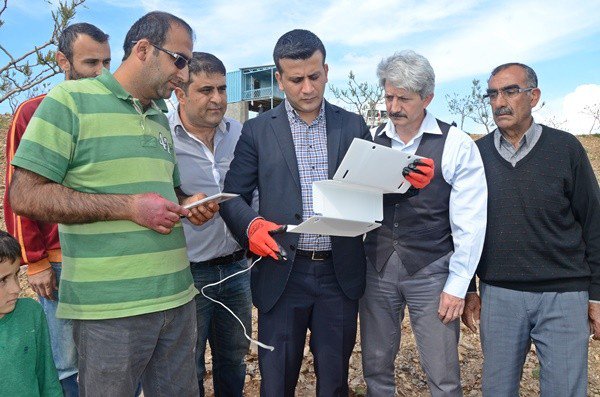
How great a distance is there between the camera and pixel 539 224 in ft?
9.31

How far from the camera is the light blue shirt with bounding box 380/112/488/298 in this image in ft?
9.14

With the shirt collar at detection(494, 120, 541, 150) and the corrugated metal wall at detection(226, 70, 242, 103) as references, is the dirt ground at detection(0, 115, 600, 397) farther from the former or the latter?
the corrugated metal wall at detection(226, 70, 242, 103)

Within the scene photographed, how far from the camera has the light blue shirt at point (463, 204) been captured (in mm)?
2785

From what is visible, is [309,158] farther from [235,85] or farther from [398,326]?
[235,85]

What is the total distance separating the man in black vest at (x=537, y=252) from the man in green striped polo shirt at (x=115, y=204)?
5.81 feet

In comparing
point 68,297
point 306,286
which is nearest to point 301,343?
point 306,286

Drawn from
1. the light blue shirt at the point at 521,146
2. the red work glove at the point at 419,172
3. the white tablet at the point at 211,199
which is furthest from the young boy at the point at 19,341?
the light blue shirt at the point at 521,146

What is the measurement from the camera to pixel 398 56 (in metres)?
2.91

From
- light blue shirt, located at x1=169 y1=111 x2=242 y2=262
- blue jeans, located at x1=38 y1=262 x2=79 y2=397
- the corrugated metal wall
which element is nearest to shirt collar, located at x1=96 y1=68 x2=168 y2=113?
light blue shirt, located at x1=169 y1=111 x2=242 y2=262

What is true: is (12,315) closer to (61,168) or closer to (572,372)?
(61,168)

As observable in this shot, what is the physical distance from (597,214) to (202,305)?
8.16 ft

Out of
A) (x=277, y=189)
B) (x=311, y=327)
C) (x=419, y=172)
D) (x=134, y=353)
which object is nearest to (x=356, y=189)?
(x=419, y=172)

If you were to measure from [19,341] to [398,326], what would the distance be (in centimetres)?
206

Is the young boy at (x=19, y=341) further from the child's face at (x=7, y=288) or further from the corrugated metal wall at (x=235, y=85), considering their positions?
the corrugated metal wall at (x=235, y=85)
